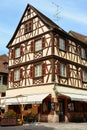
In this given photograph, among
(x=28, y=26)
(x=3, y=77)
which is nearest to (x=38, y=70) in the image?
(x=28, y=26)

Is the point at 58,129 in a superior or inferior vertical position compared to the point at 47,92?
inferior

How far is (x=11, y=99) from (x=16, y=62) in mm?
5691

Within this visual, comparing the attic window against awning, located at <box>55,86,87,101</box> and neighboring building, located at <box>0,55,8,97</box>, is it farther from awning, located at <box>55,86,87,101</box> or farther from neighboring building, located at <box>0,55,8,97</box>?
neighboring building, located at <box>0,55,8,97</box>

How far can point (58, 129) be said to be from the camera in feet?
64.5

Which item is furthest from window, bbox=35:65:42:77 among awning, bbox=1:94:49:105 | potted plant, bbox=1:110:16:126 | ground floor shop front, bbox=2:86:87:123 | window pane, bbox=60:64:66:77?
potted plant, bbox=1:110:16:126

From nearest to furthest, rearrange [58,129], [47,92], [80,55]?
[58,129]
[47,92]
[80,55]

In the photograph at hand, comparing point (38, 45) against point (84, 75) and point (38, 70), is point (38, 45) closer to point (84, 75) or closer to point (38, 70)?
point (38, 70)

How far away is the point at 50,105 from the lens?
92.3ft

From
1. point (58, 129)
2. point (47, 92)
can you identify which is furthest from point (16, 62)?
point (58, 129)

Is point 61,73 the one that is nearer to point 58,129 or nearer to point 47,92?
point 47,92

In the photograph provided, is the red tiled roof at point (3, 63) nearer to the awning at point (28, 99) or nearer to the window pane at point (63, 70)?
the awning at point (28, 99)

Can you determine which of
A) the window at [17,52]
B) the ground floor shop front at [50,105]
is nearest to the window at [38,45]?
the window at [17,52]

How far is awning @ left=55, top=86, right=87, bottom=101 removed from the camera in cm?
2774

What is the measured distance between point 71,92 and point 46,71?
4041mm
